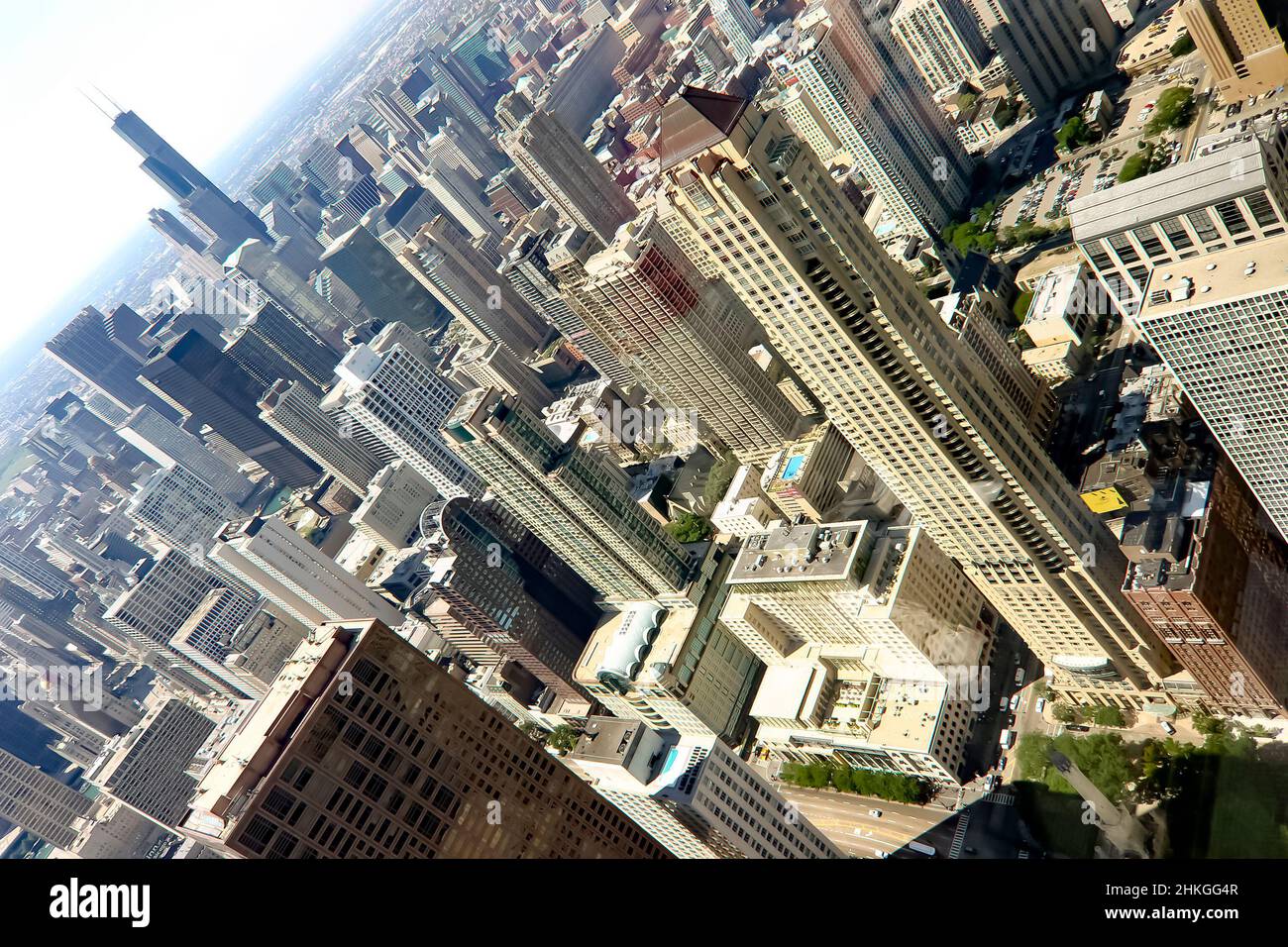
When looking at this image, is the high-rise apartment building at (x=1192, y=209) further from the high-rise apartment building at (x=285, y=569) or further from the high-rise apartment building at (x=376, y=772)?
the high-rise apartment building at (x=285, y=569)

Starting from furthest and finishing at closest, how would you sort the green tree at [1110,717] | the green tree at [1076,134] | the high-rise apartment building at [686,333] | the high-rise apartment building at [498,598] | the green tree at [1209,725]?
1. the green tree at [1076,134]
2. the high-rise apartment building at [498,598]
3. the high-rise apartment building at [686,333]
4. the green tree at [1110,717]
5. the green tree at [1209,725]

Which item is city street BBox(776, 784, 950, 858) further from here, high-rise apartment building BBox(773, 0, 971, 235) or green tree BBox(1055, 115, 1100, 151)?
green tree BBox(1055, 115, 1100, 151)

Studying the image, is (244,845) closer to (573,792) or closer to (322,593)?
(573,792)

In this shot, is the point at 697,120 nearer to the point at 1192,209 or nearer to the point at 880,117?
the point at 1192,209

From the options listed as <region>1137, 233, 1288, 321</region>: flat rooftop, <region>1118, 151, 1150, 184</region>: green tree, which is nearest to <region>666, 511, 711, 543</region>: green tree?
<region>1118, 151, 1150, 184</region>: green tree

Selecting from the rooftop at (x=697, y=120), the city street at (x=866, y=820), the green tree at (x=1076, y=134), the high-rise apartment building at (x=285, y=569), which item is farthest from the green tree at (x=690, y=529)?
the green tree at (x=1076, y=134)

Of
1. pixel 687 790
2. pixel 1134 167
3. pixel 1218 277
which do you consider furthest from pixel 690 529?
pixel 1218 277
